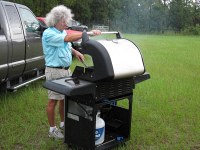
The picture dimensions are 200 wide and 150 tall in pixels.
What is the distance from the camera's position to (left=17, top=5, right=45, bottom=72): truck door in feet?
23.1

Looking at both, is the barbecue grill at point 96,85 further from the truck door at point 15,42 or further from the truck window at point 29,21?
the truck window at point 29,21

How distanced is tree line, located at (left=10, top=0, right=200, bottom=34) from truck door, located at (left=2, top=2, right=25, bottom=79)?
85.1 ft

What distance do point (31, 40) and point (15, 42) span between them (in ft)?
2.74

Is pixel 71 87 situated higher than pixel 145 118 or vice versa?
pixel 71 87

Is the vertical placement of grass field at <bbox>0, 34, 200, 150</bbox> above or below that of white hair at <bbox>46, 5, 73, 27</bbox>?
below

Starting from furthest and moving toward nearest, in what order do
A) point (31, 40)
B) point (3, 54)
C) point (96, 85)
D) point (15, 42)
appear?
point (31, 40)
point (15, 42)
point (3, 54)
point (96, 85)

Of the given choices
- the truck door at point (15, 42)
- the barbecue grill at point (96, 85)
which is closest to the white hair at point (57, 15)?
the barbecue grill at point (96, 85)

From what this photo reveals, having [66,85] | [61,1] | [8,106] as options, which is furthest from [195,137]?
[61,1]

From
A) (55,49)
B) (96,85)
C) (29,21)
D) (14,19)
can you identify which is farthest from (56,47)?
(29,21)

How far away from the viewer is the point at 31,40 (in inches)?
281

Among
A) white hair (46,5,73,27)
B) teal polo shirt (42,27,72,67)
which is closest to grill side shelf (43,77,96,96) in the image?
teal polo shirt (42,27,72,67)

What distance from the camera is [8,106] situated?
6191 millimetres

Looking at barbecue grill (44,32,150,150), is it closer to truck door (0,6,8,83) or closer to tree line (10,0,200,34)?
truck door (0,6,8,83)

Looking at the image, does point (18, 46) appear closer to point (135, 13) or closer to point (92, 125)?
→ point (92, 125)
